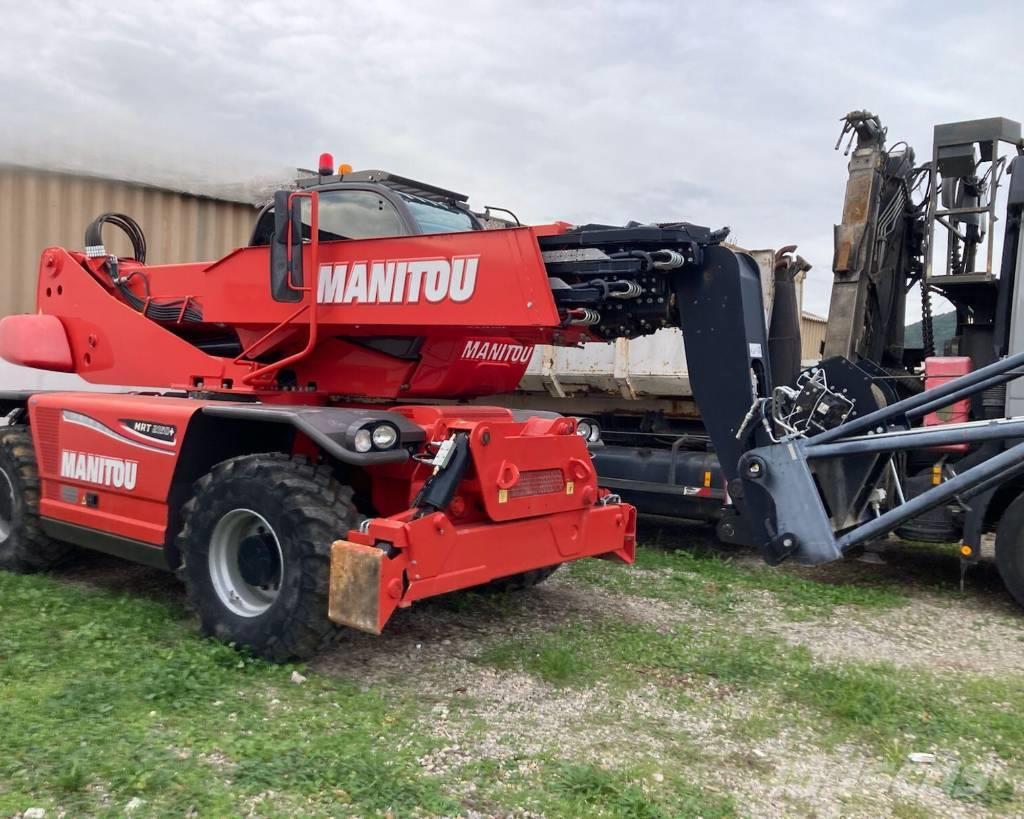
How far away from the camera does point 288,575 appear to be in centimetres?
412

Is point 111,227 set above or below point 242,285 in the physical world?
above

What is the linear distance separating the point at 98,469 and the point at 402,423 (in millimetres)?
2003

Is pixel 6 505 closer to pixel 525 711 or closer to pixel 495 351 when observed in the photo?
pixel 495 351

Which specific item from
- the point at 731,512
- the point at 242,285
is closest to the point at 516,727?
the point at 731,512

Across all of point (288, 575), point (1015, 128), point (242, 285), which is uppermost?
point (1015, 128)

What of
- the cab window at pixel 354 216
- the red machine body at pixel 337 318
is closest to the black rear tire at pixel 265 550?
the red machine body at pixel 337 318

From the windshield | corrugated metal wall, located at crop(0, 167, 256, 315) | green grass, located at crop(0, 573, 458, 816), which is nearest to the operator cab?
the windshield

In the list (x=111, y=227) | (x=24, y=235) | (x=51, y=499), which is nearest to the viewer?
(x=51, y=499)

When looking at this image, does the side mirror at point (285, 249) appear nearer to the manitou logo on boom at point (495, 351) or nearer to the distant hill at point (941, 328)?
the manitou logo on boom at point (495, 351)

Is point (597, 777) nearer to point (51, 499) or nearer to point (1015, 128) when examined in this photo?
point (51, 499)

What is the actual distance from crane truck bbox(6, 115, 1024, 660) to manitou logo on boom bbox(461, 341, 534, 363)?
2 cm

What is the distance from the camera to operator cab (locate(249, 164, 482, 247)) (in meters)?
4.73

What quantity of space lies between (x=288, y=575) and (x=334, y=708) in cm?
66

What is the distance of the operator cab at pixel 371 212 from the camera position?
473 centimetres
